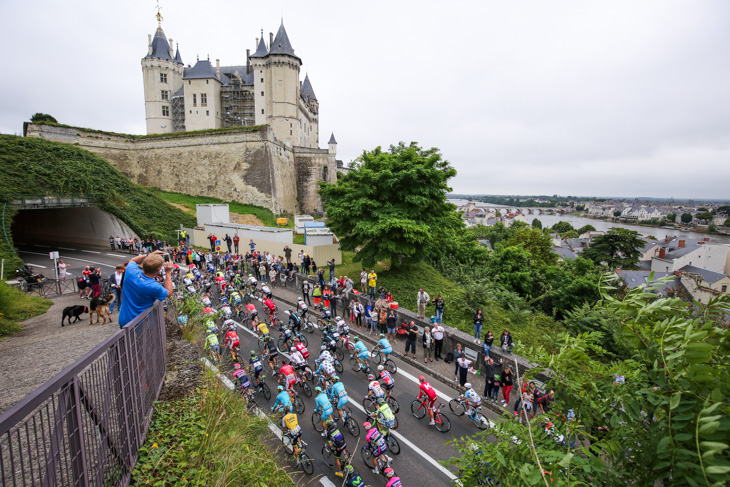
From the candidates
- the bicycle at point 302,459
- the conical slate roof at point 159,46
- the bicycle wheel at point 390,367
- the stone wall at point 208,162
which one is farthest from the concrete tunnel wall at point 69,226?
the conical slate roof at point 159,46

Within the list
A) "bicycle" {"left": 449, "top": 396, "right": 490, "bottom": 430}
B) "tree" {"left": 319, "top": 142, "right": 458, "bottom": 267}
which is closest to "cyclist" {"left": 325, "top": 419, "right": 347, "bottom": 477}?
"bicycle" {"left": 449, "top": 396, "right": 490, "bottom": 430}

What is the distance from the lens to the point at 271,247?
83.4 feet

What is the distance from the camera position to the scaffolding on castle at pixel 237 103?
54.4 metres

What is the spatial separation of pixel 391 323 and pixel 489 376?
448 centimetres

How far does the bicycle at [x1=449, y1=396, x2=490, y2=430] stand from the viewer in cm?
876

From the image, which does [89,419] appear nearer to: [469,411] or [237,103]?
[469,411]

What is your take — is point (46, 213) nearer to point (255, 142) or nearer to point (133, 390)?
point (255, 142)

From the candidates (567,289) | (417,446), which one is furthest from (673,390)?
(567,289)

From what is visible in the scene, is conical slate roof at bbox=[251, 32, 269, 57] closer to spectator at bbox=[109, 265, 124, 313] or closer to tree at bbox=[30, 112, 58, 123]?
tree at bbox=[30, 112, 58, 123]

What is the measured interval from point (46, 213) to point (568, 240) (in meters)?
94.5

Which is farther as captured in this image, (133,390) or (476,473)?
(133,390)

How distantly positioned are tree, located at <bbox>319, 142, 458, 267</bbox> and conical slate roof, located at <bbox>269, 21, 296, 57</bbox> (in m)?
36.7

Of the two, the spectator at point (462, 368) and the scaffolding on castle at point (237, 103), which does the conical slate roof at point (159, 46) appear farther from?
the spectator at point (462, 368)

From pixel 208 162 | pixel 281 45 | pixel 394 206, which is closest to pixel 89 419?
pixel 394 206
